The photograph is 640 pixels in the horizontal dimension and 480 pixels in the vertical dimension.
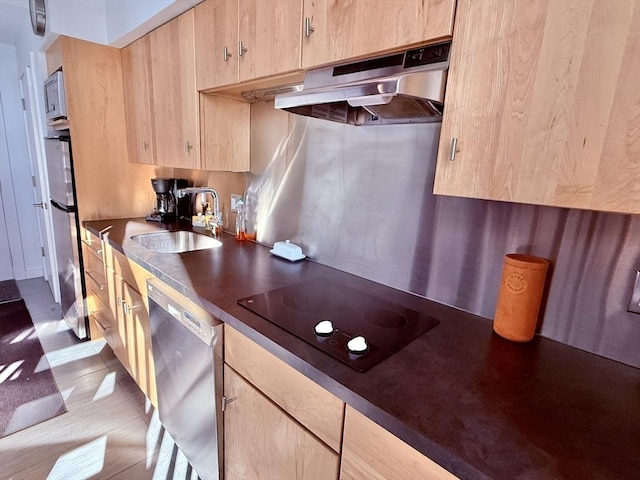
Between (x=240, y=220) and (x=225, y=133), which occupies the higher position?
(x=225, y=133)

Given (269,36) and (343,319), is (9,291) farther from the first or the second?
A: (343,319)

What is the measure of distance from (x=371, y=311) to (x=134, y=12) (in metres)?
2.12

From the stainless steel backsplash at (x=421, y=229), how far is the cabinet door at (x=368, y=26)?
342 millimetres

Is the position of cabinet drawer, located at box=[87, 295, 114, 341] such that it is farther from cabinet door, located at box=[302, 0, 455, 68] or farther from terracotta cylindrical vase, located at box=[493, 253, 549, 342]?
terracotta cylindrical vase, located at box=[493, 253, 549, 342]

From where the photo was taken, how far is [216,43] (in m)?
1.52

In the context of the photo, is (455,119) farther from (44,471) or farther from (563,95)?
(44,471)

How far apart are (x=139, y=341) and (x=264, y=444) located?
1064 mm

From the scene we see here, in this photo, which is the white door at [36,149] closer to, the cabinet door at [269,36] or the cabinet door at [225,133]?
the cabinet door at [225,133]

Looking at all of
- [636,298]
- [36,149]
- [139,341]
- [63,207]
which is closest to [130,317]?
[139,341]

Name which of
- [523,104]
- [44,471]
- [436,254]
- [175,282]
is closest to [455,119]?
[523,104]

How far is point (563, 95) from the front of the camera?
684 millimetres

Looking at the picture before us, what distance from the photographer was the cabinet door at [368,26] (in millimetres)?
858

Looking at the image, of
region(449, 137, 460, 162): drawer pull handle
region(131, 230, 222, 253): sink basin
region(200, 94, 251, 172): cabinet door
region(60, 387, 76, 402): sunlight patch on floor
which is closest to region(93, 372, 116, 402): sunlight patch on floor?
region(60, 387, 76, 402): sunlight patch on floor

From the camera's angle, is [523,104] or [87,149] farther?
[87,149]
